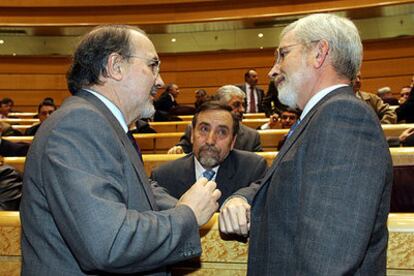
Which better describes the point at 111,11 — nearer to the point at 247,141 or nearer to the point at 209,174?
the point at 247,141

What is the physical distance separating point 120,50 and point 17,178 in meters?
1.92

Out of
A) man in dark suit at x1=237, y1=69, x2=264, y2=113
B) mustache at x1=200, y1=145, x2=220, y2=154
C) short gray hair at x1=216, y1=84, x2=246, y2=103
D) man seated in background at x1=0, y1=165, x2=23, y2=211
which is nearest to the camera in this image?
mustache at x1=200, y1=145, x2=220, y2=154

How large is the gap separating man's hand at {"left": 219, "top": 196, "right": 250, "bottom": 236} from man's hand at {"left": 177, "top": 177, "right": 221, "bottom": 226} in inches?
3.9

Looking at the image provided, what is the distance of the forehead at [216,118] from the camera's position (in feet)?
9.37

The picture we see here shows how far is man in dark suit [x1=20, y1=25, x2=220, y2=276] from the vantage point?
114 centimetres

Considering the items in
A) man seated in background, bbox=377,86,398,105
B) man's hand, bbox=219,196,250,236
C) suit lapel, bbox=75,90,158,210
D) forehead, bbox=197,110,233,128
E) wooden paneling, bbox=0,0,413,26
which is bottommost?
man seated in background, bbox=377,86,398,105

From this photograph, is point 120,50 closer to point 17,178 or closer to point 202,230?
point 202,230

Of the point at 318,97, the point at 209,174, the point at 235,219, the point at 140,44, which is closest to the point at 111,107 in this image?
the point at 140,44

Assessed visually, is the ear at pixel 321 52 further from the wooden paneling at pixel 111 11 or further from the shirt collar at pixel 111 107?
the wooden paneling at pixel 111 11

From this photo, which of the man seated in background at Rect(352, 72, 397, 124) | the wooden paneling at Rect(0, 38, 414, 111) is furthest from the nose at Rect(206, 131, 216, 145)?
the wooden paneling at Rect(0, 38, 414, 111)

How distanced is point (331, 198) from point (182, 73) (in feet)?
36.3

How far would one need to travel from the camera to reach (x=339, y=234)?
116cm

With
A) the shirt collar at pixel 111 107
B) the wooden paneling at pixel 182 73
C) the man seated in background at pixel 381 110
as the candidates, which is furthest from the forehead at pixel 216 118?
the wooden paneling at pixel 182 73

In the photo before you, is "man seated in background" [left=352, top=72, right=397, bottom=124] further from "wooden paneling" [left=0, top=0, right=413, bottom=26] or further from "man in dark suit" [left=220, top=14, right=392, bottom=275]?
"wooden paneling" [left=0, top=0, right=413, bottom=26]
